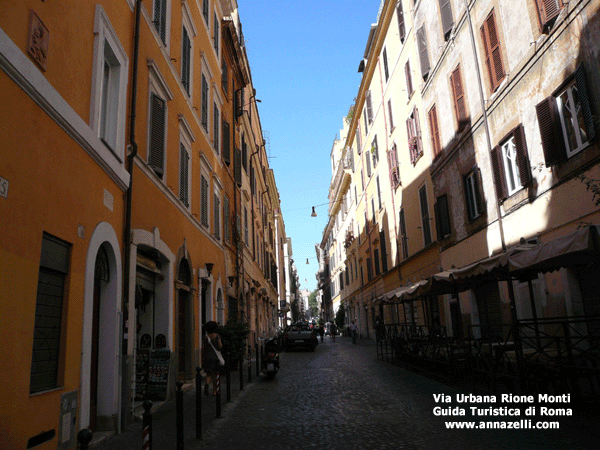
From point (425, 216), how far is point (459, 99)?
19.3ft

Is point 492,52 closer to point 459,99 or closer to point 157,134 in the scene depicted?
point 459,99

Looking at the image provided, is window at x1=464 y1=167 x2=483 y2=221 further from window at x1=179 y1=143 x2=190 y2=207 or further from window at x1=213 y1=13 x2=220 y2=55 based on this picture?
window at x1=213 y1=13 x2=220 y2=55

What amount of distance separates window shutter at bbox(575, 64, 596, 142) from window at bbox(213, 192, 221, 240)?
1117 cm

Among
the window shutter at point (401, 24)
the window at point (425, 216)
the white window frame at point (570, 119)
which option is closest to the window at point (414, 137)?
the window at point (425, 216)

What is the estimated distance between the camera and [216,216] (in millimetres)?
16688

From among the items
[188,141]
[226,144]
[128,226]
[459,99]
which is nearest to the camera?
[128,226]

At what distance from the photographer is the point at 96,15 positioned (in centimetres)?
706

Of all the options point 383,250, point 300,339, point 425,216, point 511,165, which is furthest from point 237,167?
point 511,165

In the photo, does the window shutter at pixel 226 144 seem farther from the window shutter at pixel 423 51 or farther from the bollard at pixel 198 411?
the bollard at pixel 198 411

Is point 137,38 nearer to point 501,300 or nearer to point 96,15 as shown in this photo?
point 96,15

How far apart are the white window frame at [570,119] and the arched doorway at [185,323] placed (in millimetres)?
8933

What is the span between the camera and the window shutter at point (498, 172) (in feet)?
41.8

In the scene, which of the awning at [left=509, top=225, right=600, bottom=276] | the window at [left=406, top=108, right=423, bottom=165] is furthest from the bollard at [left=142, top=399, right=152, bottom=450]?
the window at [left=406, top=108, right=423, bottom=165]

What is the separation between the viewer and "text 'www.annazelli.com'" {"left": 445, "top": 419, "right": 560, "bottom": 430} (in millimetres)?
6404
